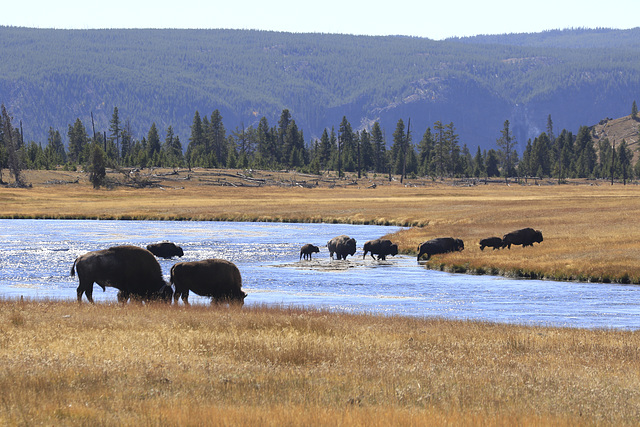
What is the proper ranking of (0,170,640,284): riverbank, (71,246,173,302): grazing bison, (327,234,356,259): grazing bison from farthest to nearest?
(327,234,356,259): grazing bison, (0,170,640,284): riverbank, (71,246,173,302): grazing bison

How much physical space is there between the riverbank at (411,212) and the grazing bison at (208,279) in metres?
17.0

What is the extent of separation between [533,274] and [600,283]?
3341 mm

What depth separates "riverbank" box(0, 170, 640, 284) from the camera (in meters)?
37.3

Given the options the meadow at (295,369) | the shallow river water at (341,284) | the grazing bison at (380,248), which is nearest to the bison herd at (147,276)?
the meadow at (295,369)

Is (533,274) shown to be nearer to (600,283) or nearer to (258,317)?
(600,283)

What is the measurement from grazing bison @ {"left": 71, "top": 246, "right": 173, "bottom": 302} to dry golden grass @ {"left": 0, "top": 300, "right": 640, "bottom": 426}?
235cm

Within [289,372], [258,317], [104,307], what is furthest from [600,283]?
[289,372]

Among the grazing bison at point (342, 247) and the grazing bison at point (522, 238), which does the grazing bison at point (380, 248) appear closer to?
the grazing bison at point (342, 247)

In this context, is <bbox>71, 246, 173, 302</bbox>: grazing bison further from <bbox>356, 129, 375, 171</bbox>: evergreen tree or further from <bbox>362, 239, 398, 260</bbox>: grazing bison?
<bbox>356, 129, 375, 171</bbox>: evergreen tree

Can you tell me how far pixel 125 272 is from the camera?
2223cm

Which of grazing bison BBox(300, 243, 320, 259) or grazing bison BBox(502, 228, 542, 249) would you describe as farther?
grazing bison BBox(502, 228, 542, 249)

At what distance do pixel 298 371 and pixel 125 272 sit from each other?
10096 millimetres

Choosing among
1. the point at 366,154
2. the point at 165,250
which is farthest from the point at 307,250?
the point at 366,154

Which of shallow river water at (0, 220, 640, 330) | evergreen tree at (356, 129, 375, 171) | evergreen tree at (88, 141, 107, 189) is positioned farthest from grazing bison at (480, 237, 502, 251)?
evergreen tree at (356, 129, 375, 171)
